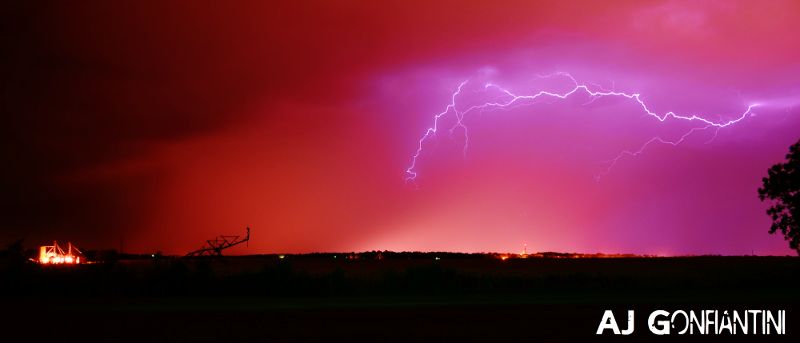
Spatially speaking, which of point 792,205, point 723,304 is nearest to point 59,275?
point 723,304

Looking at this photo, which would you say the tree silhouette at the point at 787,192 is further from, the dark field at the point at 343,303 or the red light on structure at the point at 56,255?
the red light on structure at the point at 56,255

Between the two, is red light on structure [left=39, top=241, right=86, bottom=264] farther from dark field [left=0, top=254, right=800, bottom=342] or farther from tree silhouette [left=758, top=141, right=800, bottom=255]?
tree silhouette [left=758, top=141, right=800, bottom=255]

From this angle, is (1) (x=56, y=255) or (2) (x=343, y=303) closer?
(2) (x=343, y=303)

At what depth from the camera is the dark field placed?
77.7 ft

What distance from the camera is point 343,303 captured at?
1404 inches

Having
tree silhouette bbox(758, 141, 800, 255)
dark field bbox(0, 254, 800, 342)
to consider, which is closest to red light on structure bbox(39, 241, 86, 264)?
dark field bbox(0, 254, 800, 342)

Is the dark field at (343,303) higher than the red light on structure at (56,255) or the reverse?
the reverse

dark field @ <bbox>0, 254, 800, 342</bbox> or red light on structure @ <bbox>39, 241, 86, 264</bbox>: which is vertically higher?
red light on structure @ <bbox>39, 241, 86, 264</bbox>

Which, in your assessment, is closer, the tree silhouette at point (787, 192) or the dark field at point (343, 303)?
the dark field at point (343, 303)

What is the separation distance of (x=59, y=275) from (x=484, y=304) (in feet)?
76.2

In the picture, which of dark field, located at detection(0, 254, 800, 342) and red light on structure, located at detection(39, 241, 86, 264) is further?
red light on structure, located at detection(39, 241, 86, 264)

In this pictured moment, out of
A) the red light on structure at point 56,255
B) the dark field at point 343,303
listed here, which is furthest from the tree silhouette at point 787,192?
the red light on structure at point 56,255

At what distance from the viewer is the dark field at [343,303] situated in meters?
23.7

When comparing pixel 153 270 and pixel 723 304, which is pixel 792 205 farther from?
pixel 153 270
